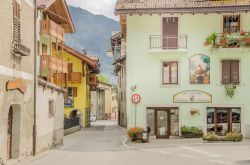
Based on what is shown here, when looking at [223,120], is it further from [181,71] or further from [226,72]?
[181,71]

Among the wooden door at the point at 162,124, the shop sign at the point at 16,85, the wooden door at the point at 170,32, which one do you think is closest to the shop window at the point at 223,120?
the wooden door at the point at 162,124

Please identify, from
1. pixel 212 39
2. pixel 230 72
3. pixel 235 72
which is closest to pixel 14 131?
pixel 212 39

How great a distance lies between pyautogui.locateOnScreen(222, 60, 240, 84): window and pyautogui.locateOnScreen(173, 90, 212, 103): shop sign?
1.53 m

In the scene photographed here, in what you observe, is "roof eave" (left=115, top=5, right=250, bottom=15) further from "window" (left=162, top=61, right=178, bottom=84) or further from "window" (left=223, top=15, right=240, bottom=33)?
"window" (left=162, top=61, right=178, bottom=84)

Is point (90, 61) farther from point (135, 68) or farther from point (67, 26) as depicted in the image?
point (135, 68)

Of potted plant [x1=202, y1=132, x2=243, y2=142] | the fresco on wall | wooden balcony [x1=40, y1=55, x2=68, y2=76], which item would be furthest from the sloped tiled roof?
potted plant [x1=202, y1=132, x2=243, y2=142]

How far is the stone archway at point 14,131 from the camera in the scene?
2033cm

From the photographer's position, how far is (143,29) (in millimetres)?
34312

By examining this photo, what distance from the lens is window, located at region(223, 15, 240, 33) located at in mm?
34344

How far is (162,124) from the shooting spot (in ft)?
112

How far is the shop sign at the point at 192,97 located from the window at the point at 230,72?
1.53 metres

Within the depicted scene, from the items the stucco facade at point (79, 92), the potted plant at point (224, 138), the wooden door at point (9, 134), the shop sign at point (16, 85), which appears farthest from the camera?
the stucco facade at point (79, 92)

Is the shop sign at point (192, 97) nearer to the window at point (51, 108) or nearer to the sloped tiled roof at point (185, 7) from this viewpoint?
the sloped tiled roof at point (185, 7)

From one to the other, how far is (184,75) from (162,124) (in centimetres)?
358
